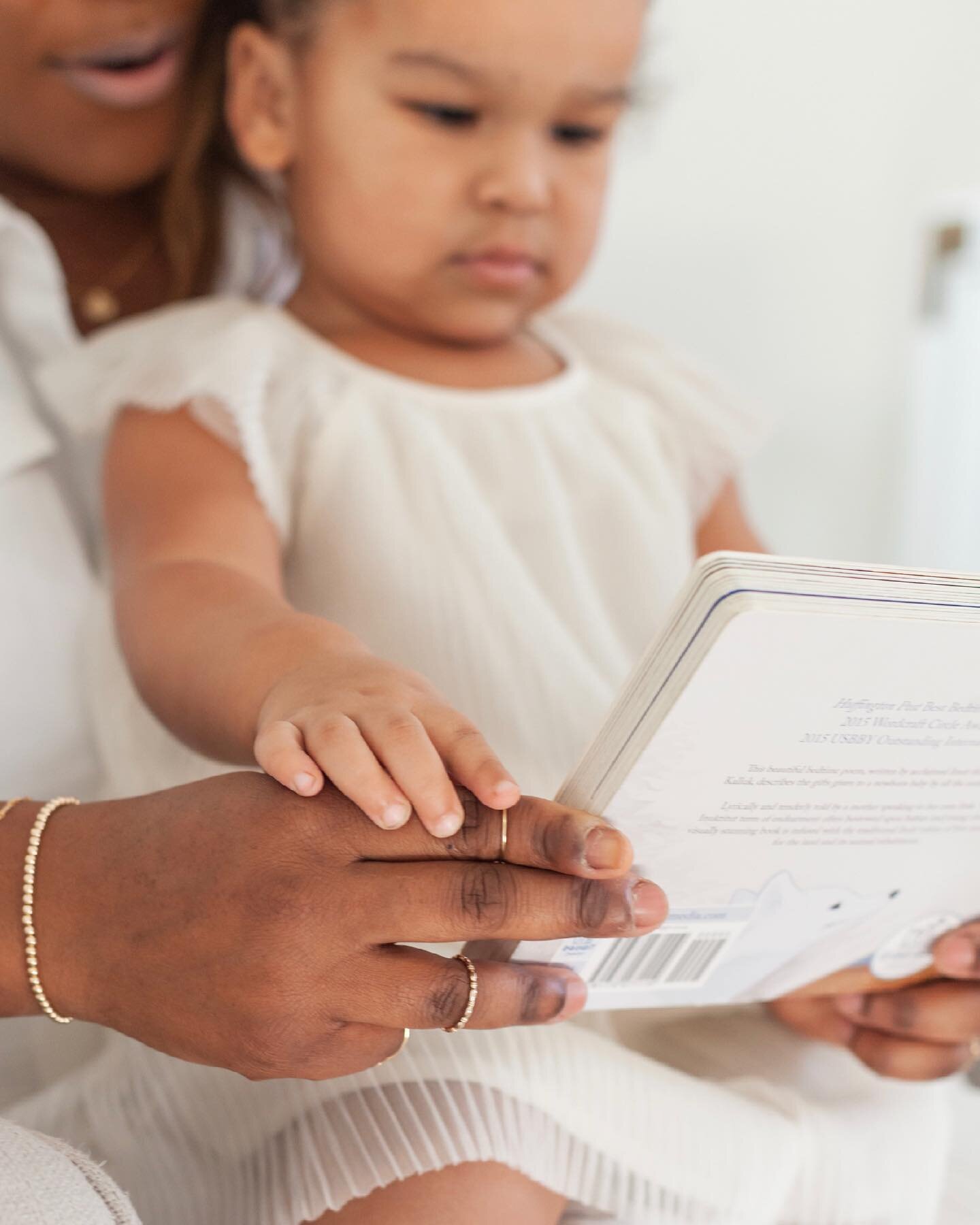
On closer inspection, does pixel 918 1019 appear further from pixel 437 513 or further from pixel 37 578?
pixel 37 578

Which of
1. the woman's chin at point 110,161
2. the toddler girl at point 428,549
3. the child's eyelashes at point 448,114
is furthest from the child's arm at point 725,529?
the woman's chin at point 110,161

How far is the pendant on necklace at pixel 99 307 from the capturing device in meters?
1.13

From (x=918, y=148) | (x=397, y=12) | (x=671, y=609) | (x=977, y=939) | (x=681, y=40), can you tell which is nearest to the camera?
(x=671, y=609)

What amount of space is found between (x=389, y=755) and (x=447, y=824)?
0.04m

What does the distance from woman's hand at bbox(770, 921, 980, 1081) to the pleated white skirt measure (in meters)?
0.03

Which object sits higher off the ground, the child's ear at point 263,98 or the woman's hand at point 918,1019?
the child's ear at point 263,98

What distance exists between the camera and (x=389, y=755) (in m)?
0.51

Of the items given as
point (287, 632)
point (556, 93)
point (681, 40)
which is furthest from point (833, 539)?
point (287, 632)

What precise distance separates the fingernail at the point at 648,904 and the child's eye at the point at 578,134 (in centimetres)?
62

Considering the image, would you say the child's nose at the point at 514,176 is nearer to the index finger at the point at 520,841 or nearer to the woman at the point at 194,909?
the woman at the point at 194,909

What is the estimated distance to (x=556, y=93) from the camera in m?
0.91

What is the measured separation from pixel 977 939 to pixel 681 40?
124cm

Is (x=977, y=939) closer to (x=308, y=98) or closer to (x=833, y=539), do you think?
(x=308, y=98)

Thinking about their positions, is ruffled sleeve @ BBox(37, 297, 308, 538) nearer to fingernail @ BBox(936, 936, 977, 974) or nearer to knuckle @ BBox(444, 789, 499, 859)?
knuckle @ BBox(444, 789, 499, 859)
